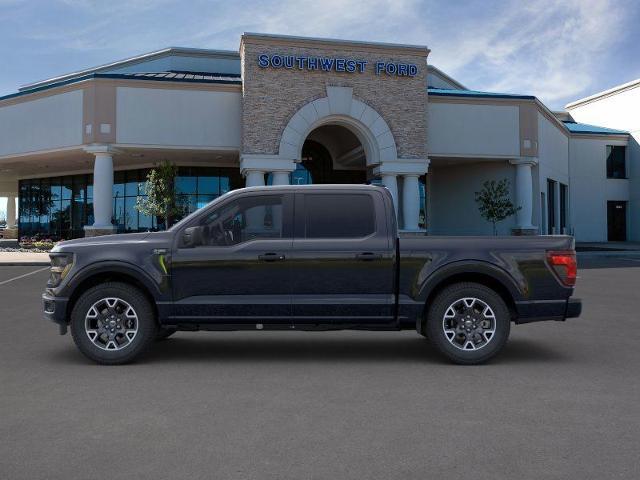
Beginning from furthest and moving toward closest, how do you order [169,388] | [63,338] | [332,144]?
[332,144] < [63,338] < [169,388]

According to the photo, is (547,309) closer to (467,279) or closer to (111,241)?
(467,279)

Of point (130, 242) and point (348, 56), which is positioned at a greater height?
point (348, 56)

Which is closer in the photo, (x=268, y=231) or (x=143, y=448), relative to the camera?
(x=143, y=448)

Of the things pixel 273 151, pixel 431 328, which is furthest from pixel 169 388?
pixel 273 151

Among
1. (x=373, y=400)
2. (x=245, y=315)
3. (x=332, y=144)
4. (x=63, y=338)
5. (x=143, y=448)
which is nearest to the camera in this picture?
(x=143, y=448)

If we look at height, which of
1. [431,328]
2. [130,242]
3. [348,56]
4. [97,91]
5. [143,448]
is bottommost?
[143,448]

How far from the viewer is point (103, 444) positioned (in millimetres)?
4301

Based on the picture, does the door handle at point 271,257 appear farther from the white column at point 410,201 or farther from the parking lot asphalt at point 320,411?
the white column at point 410,201

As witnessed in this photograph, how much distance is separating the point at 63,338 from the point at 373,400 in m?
5.20

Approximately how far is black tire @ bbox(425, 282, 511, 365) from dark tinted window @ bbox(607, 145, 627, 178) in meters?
44.5

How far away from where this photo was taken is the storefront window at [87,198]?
36.2m

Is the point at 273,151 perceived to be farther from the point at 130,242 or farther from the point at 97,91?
the point at 130,242

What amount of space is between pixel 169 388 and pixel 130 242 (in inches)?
76.8

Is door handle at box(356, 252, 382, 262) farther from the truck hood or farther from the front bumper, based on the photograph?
the front bumper
